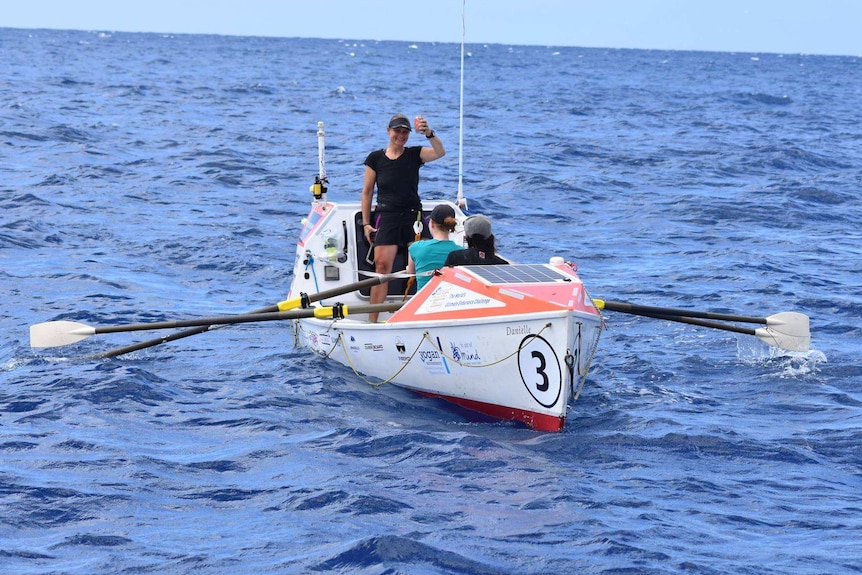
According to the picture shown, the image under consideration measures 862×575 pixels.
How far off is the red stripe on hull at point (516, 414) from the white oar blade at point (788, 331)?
2.87 meters

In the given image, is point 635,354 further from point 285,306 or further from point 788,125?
point 788,125

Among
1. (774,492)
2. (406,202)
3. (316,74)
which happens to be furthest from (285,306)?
(316,74)

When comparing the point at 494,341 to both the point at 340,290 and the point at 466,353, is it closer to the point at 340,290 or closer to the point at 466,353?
the point at 466,353

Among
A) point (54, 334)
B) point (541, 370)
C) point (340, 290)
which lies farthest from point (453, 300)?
point (54, 334)

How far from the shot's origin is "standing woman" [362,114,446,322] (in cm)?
1141

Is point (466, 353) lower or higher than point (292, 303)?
lower

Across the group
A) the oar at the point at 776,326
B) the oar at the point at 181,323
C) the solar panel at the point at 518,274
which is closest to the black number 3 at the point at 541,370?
the solar panel at the point at 518,274

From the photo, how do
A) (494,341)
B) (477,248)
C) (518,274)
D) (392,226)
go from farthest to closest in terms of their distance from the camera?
(392,226)
(477,248)
(518,274)
(494,341)

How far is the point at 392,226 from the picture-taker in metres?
11.7

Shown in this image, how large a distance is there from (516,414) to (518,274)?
1158 mm

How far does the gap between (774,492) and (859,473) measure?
0.89 m

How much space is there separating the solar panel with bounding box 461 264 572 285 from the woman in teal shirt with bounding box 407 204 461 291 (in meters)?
0.55

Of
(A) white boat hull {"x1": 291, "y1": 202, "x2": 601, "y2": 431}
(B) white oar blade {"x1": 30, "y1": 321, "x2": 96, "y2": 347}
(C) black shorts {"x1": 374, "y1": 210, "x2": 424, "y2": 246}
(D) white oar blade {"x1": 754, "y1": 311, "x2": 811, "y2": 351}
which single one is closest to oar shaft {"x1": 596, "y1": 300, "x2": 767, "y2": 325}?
(D) white oar blade {"x1": 754, "y1": 311, "x2": 811, "y2": 351}

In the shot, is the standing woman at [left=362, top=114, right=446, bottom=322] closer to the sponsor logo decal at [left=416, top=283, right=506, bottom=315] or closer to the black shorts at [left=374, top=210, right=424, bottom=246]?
the black shorts at [left=374, top=210, right=424, bottom=246]
